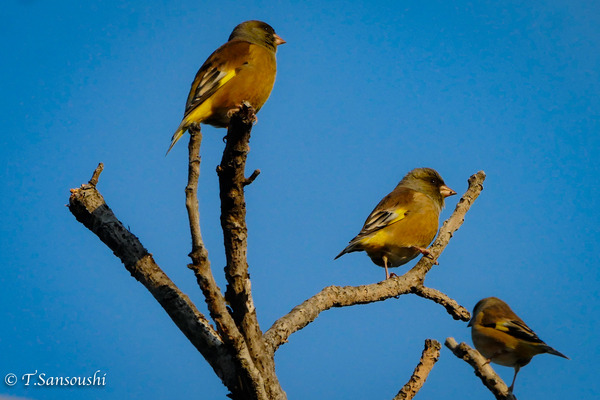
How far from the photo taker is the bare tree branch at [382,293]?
431cm

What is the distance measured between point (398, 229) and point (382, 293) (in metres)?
2.28

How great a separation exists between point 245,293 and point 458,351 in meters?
1.80

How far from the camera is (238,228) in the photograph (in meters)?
3.72

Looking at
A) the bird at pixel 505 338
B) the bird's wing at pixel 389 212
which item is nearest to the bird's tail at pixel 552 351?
the bird at pixel 505 338

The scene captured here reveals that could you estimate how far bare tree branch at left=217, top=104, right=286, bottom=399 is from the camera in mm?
3697

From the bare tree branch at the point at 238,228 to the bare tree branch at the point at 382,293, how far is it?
37cm

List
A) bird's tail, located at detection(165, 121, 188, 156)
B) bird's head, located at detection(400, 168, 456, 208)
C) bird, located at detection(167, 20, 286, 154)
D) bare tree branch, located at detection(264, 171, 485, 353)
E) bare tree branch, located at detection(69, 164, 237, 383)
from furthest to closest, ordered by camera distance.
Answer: bird's head, located at detection(400, 168, 456, 208) → bird, located at detection(167, 20, 286, 154) → bird's tail, located at detection(165, 121, 188, 156) → bare tree branch, located at detection(264, 171, 485, 353) → bare tree branch, located at detection(69, 164, 237, 383)

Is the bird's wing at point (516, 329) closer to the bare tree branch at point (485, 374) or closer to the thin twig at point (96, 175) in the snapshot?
the bare tree branch at point (485, 374)

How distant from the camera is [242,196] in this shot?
3768 millimetres

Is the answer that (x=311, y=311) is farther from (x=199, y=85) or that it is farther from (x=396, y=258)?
(x=396, y=258)

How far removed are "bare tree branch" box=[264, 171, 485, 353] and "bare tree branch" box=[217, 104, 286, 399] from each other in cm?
37

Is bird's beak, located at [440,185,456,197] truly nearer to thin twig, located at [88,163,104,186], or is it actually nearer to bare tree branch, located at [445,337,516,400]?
bare tree branch, located at [445,337,516,400]

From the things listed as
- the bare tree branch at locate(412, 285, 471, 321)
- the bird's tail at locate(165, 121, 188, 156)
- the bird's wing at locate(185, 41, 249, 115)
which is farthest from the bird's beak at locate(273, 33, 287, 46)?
the bare tree branch at locate(412, 285, 471, 321)

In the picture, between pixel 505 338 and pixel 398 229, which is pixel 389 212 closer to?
pixel 398 229
